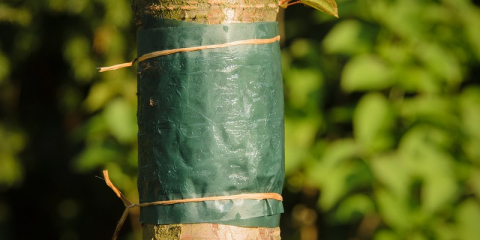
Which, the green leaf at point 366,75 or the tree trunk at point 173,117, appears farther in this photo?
the green leaf at point 366,75

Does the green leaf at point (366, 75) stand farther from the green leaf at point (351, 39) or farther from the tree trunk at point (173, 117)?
the tree trunk at point (173, 117)

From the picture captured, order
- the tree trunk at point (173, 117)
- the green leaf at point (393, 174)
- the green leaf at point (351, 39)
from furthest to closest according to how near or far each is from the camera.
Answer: the green leaf at point (351, 39) → the green leaf at point (393, 174) → the tree trunk at point (173, 117)

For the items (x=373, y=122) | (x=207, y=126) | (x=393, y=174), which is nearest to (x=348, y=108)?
(x=373, y=122)

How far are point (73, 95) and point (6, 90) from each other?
408 mm

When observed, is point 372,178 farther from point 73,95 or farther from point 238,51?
point 73,95

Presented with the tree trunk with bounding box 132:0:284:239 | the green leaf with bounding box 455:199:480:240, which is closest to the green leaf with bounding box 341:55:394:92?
the green leaf with bounding box 455:199:480:240

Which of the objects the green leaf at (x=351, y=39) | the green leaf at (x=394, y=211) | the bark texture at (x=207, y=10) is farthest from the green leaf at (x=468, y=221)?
the bark texture at (x=207, y=10)

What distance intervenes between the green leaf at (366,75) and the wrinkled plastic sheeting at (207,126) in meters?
1.08

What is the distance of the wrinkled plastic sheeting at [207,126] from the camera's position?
825 millimetres

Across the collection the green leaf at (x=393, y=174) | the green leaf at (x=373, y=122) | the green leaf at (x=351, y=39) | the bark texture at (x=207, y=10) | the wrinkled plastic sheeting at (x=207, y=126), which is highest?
the bark texture at (x=207, y=10)

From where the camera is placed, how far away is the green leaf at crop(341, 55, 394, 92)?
6.21 feet

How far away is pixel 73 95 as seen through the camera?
2.58m

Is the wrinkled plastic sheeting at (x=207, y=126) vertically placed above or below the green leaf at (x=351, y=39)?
below

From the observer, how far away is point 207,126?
0.83 meters
